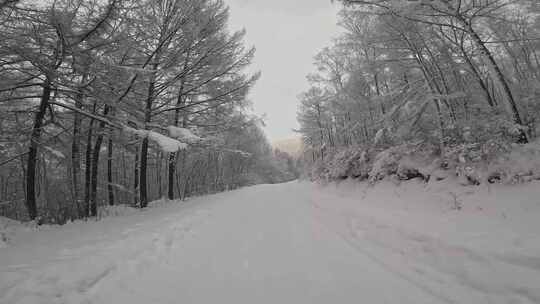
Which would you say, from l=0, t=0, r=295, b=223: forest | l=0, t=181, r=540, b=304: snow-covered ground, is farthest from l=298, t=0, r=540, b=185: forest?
l=0, t=0, r=295, b=223: forest

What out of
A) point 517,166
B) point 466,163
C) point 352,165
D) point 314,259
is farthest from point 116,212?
point 517,166

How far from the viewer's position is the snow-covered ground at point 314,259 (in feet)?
6.79

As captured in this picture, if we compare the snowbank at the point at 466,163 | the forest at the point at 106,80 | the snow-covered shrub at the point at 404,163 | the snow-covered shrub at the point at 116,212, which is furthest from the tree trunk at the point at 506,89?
the snow-covered shrub at the point at 116,212

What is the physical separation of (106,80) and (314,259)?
6.36m

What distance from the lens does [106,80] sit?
5.65m

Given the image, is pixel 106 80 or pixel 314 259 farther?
pixel 106 80

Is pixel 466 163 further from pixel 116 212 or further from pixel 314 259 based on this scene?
pixel 116 212

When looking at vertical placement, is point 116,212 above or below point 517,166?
below

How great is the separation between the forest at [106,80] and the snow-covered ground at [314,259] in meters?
2.41

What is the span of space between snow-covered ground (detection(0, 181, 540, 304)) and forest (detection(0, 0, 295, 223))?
7.91ft

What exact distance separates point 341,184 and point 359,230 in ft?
15.3

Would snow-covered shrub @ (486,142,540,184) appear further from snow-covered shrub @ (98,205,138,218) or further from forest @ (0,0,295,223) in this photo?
snow-covered shrub @ (98,205,138,218)

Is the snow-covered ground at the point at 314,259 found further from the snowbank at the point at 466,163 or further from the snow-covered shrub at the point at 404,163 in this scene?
the snow-covered shrub at the point at 404,163

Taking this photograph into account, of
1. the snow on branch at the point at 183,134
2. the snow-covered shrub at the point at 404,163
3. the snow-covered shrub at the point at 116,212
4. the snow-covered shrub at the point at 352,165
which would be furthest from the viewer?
the snow-covered shrub at the point at 116,212
